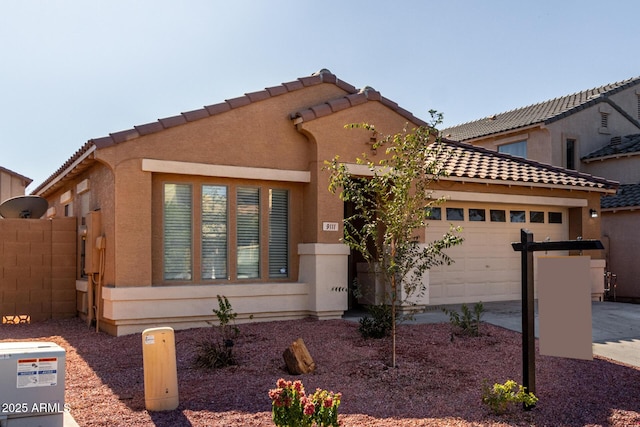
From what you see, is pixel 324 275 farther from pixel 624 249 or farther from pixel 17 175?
pixel 17 175

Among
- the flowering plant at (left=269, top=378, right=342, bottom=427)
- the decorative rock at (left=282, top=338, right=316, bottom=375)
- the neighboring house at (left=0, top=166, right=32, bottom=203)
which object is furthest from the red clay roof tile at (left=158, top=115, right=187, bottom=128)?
the neighboring house at (left=0, top=166, right=32, bottom=203)

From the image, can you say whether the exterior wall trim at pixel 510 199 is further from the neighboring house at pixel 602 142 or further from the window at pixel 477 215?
the neighboring house at pixel 602 142

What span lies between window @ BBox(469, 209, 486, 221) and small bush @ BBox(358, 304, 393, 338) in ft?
17.9

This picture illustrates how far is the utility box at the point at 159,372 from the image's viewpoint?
21.2 feet

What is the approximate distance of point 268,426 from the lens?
5.89 meters

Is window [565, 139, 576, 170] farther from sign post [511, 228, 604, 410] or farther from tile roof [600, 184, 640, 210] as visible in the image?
sign post [511, 228, 604, 410]

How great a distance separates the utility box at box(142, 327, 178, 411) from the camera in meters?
6.46

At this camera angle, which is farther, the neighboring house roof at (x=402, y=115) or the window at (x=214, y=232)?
the window at (x=214, y=232)

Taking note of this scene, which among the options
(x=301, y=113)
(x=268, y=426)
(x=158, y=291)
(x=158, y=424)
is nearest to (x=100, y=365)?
(x=158, y=291)

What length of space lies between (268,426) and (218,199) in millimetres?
6050

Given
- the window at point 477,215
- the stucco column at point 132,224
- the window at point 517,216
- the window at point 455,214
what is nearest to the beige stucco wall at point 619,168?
the window at point 517,216

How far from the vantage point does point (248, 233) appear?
37.9 ft

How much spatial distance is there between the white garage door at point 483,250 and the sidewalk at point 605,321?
442 millimetres

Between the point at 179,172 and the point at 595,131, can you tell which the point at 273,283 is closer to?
the point at 179,172
